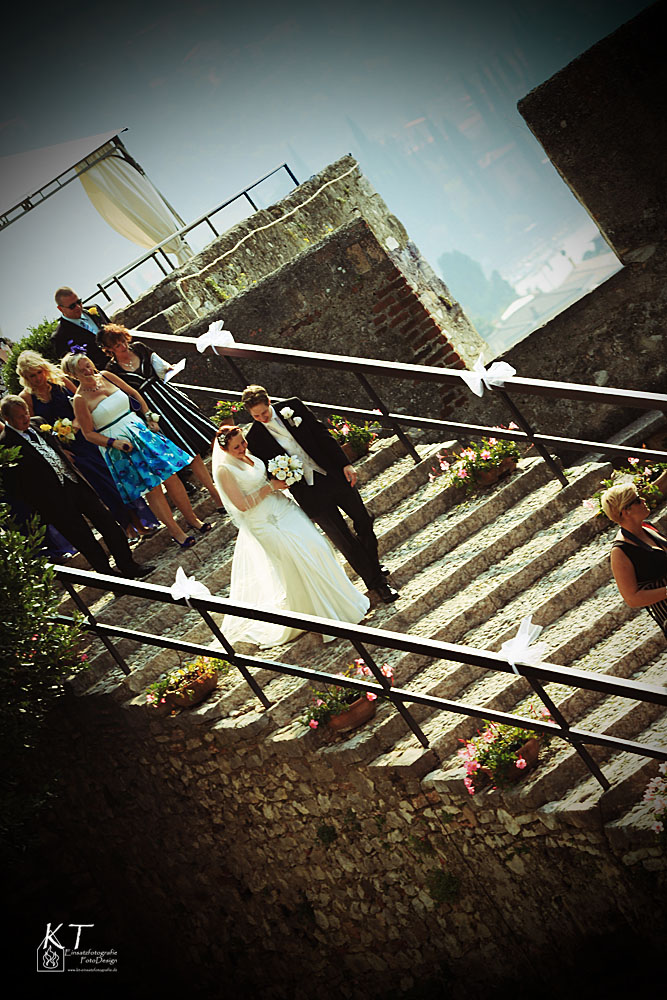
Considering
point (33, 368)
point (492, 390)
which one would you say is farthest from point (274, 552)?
point (33, 368)

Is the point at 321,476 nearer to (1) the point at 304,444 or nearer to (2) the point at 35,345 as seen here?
(1) the point at 304,444

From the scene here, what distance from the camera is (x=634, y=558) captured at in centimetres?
398

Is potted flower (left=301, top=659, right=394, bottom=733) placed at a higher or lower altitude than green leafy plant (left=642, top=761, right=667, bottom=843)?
higher

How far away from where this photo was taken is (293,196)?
995cm

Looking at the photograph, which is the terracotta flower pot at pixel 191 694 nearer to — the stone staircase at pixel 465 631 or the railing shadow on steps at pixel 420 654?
the stone staircase at pixel 465 631

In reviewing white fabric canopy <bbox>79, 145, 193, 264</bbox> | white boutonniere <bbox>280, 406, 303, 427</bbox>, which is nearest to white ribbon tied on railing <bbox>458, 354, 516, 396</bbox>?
white boutonniere <bbox>280, 406, 303, 427</bbox>

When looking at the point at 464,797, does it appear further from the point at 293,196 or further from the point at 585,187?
the point at 293,196

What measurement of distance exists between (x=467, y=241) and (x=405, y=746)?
444 feet

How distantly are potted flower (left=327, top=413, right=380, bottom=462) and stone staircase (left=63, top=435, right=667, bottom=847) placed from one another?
0.25 m

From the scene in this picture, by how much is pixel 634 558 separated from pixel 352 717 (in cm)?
182

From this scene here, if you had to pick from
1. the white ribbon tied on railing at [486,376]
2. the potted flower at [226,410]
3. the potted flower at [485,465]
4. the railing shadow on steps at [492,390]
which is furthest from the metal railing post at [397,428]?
the potted flower at [226,410]

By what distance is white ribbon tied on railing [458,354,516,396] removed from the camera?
536 centimetres

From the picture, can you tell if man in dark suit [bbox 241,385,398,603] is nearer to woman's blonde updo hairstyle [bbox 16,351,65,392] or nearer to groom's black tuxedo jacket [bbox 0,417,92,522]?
groom's black tuxedo jacket [bbox 0,417,92,522]

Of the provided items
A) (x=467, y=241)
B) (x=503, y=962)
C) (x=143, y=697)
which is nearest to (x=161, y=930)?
(x=143, y=697)
